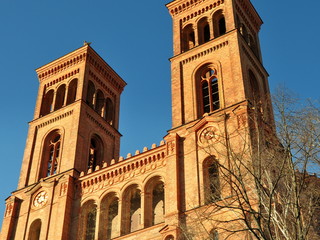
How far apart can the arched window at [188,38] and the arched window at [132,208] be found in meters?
10.4

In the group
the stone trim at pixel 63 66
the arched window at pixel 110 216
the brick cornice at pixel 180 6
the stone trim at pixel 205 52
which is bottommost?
the arched window at pixel 110 216

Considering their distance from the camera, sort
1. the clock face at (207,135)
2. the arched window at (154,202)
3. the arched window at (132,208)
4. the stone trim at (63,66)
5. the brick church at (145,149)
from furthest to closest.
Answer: the stone trim at (63,66) → the arched window at (132,208) → the arched window at (154,202) → the clock face at (207,135) → the brick church at (145,149)

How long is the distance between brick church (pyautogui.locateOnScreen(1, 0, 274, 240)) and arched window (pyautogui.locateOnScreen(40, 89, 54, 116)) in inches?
3.2

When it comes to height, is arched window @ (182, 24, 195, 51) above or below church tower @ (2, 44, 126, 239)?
above

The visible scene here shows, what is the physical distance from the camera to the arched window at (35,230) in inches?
1205

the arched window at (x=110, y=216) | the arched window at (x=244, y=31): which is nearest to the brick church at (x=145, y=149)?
the arched window at (x=110, y=216)

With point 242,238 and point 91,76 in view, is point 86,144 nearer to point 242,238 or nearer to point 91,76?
point 91,76

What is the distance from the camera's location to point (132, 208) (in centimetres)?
2931

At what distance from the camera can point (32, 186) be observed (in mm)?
32500

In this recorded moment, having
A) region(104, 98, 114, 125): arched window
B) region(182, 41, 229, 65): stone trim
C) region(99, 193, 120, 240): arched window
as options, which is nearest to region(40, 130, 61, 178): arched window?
region(104, 98, 114, 125): arched window

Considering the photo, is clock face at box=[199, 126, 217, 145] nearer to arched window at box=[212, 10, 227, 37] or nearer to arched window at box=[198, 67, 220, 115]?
arched window at box=[198, 67, 220, 115]

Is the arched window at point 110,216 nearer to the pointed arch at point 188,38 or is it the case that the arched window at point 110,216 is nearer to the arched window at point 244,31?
the pointed arch at point 188,38

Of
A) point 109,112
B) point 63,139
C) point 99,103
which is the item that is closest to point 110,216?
point 63,139

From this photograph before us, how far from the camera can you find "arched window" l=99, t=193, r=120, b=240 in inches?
1118
